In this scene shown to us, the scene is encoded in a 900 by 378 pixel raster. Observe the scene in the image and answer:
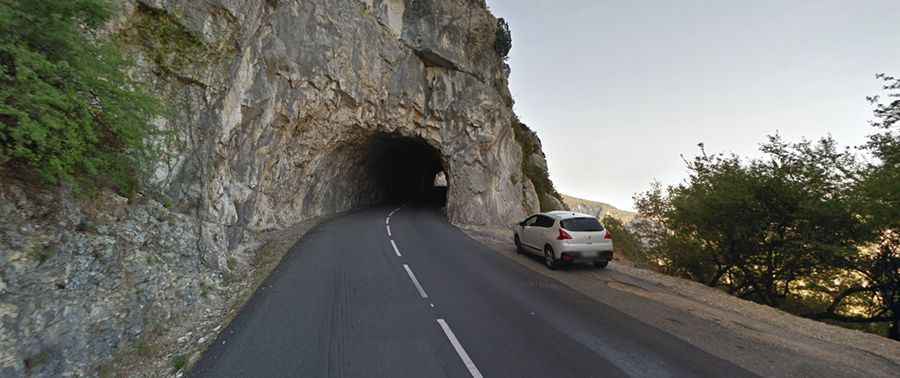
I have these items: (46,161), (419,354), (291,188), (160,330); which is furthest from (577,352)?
(291,188)

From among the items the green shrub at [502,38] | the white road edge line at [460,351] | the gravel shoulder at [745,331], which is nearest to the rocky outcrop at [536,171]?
the green shrub at [502,38]

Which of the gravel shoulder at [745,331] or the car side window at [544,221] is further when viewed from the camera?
the car side window at [544,221]

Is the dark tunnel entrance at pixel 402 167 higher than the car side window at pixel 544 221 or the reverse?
higher

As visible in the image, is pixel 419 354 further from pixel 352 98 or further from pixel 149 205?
pixel 352 98

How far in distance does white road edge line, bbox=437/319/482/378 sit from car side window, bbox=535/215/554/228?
18.1ft

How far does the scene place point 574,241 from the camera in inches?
357

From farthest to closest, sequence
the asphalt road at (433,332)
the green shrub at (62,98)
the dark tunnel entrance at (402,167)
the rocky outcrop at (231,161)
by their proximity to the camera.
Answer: the dark tunnel entrance at (402,167), the asphalt road at (433,332), the rocky outcrop at (231,161), the green shrub at (62,98)

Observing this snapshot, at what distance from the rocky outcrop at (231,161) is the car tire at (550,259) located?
7869 mm

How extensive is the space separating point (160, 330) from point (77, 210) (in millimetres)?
2168

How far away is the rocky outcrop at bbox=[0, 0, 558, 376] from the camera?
4051mm

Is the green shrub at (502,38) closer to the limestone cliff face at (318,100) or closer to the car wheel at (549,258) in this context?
the limestone cliff face at (318,100)

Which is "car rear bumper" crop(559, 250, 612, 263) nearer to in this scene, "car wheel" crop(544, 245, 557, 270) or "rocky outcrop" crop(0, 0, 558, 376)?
"car wheel" crop(544, 245, 557, 270)

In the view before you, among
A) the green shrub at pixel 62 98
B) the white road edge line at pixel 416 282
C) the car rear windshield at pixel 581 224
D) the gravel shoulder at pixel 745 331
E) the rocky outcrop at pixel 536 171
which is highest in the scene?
the rocky outcrop at pixel 536 171

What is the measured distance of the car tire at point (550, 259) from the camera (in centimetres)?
931
